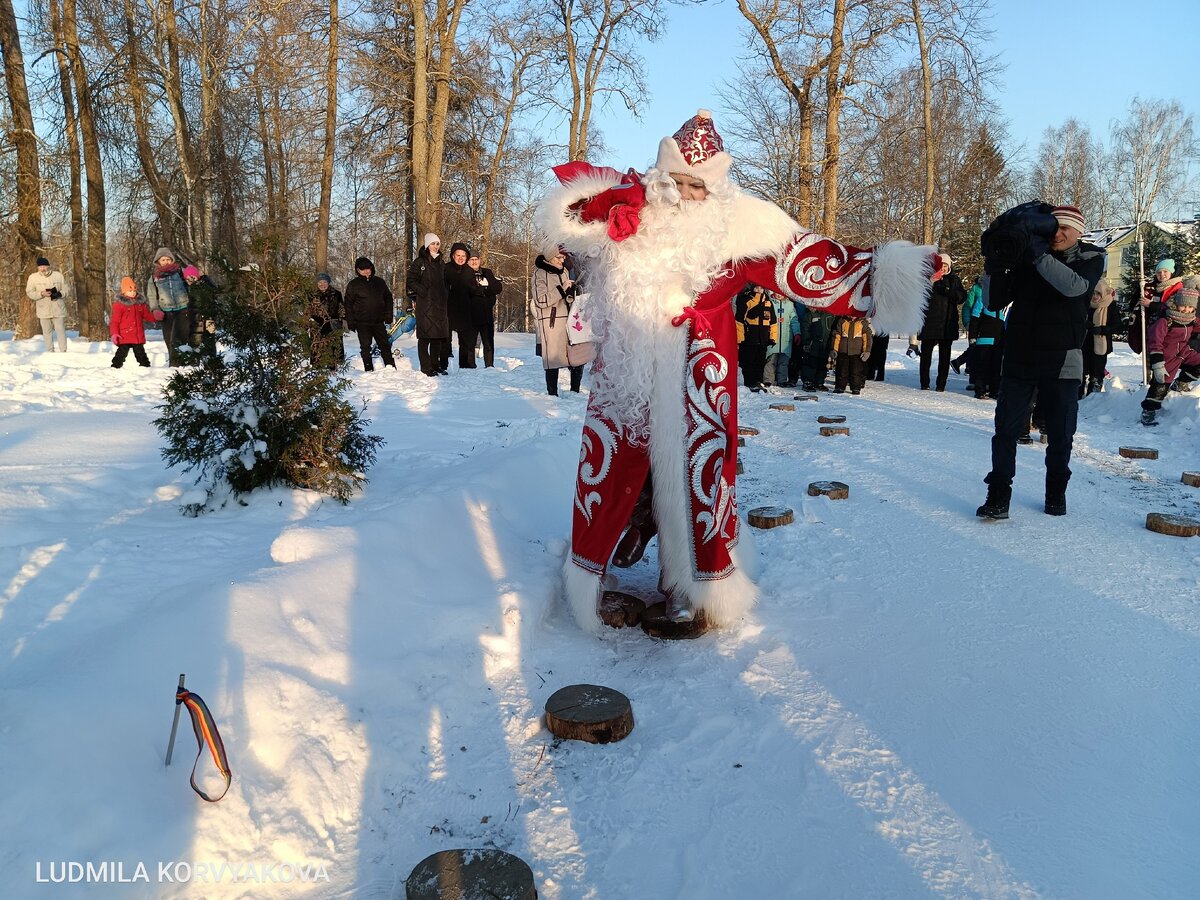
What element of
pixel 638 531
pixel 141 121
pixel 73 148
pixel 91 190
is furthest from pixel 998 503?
pixel 73 148

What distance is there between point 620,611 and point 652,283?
4.77ft

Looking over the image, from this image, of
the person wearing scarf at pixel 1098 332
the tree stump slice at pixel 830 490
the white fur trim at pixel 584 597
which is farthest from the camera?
the person wearing scarf at pixel 1098 332

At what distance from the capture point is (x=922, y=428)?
789cm

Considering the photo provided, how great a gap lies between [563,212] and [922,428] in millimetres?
5814

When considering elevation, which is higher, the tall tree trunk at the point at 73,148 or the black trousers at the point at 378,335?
the tall tree trunk at the point at 73,148

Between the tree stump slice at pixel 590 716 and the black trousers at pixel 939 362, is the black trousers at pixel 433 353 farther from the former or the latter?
the tree stump slice at pixel 590 716

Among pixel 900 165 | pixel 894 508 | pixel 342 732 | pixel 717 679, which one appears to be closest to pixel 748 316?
pixel 894 508

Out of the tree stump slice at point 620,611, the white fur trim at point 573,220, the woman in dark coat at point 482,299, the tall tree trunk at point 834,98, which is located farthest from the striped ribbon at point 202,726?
the tall tree trunk at point 834,98

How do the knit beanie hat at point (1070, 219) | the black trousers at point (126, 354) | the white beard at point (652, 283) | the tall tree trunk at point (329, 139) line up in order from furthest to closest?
the tall tree trunk at point (329, 139) → the black trousers at point (126, 354) → the knit beanie hat at point (1070, 219) → the white beard at point (652, 283)

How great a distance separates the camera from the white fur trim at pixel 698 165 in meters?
3.23

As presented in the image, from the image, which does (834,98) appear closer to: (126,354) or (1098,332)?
(1098,332)

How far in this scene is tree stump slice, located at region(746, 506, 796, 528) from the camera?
460 cm

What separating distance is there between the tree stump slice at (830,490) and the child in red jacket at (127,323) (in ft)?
34.7

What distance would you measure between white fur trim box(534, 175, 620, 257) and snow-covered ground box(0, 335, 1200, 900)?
149 centimetres
